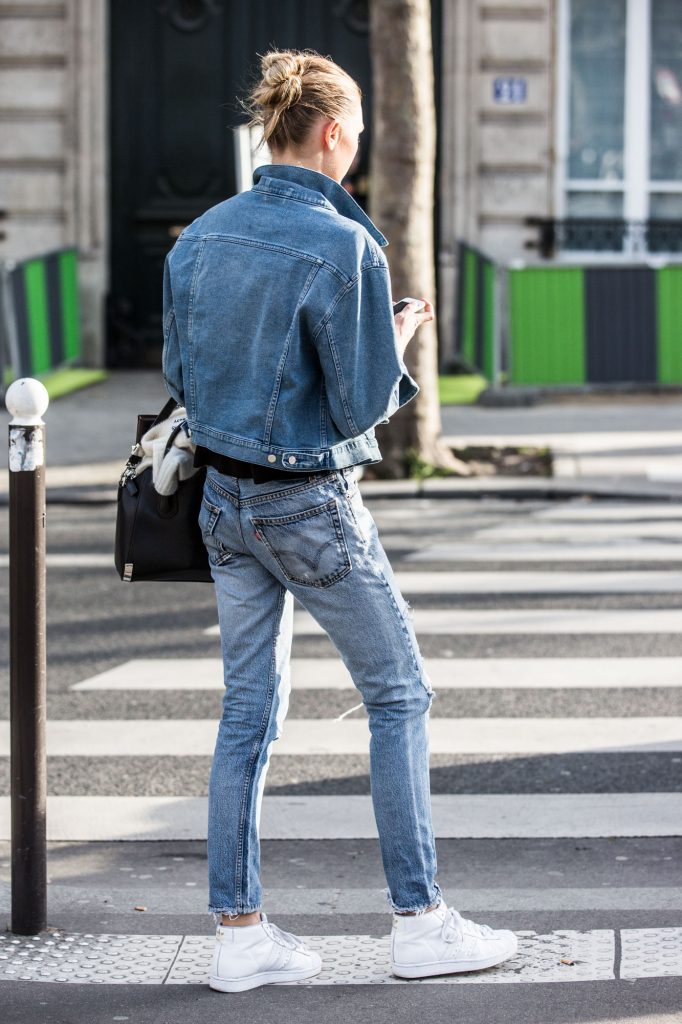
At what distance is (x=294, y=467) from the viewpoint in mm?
3445

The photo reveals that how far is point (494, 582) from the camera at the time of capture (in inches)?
337

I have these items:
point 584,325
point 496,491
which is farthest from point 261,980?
point 584,325

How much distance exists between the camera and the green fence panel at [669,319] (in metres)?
15.7

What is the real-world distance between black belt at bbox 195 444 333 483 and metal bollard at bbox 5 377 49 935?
0.48 m

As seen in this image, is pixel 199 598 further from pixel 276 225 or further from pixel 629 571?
pixel 276 225

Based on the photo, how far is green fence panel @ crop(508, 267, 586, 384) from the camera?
15.4m

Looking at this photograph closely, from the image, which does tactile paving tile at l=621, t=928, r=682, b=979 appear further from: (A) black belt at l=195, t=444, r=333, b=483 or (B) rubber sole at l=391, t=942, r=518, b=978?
(A) black belt at l=195, t=444, r=333, b=483

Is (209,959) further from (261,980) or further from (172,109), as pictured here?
(172,109)

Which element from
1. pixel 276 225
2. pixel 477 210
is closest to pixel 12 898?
pixel 276 225

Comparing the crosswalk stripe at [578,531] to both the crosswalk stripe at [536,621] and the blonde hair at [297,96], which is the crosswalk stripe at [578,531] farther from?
the blonde hair at [297,96]

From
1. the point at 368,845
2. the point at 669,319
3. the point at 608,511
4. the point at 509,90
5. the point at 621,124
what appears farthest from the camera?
the point at 621,124

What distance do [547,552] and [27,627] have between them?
19.1 ft

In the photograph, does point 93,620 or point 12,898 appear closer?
point 12,898

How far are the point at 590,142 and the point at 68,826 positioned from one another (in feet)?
49.8
